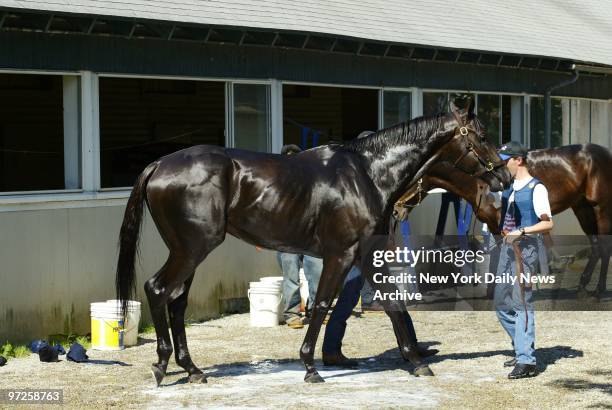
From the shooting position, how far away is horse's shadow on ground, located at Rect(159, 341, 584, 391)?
10008 mm

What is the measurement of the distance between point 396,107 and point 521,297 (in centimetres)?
815

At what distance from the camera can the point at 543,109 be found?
21.1 m

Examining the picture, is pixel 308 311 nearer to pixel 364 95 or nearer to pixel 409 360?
pixel 409 360

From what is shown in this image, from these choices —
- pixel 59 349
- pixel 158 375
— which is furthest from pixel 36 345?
pixel 158 375

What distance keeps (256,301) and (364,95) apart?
10.6 m

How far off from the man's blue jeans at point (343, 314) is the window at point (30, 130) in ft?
32.5

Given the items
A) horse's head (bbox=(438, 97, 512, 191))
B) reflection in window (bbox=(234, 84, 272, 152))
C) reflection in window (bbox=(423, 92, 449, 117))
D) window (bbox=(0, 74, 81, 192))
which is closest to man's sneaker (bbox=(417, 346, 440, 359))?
horse's head (bbox=(438, 97, 512, 191))

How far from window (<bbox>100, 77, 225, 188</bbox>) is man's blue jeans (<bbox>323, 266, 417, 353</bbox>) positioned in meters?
9.01

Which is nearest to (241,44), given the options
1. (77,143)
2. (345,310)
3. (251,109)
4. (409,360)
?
(251,109)

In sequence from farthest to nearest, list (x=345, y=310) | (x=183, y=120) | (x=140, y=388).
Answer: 1. (x=183, y=120)
2. (x=345, y=310)
3. (x=140, y=388)

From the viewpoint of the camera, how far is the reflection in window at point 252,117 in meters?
14.5

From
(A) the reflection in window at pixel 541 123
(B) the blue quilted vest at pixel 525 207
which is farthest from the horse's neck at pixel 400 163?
(A) the reflection in window at pixel 541 123

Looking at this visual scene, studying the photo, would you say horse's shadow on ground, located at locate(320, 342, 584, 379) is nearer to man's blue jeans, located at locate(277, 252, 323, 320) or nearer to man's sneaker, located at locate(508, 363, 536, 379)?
man's sneaker, located at locate(508, 363, 536, 379)

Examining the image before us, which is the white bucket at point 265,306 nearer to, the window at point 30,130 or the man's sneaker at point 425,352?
the man's sneaker at point 425,352
